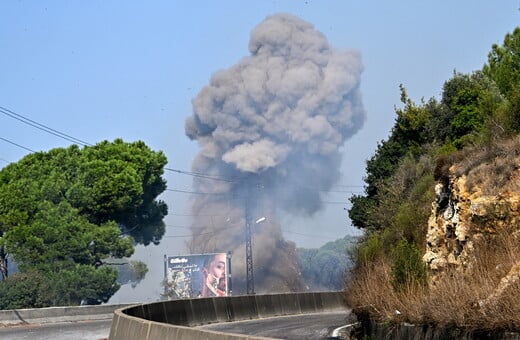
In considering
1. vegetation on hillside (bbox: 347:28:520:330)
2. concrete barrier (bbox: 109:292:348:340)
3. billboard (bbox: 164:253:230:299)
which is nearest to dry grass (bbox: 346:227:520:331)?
vegetation on hillside (bbox: 347:28:520:330)

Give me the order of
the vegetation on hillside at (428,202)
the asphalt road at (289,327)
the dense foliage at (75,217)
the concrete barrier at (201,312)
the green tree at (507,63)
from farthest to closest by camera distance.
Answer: the dense foliage at (75,217) < the green tree at (507,63) < the asphalt road at (289,327) < the vegetation on hillside at (428,202) < the concrete barrier at (201,312)

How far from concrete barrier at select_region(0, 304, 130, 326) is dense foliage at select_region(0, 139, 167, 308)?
20.6m

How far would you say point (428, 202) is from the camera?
108 feet

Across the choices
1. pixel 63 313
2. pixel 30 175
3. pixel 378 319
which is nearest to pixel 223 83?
pixel 30 175

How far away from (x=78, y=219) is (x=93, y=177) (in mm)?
6017

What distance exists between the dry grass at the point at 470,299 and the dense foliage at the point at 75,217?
48996 mm

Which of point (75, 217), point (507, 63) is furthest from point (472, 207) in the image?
point (75, 217)

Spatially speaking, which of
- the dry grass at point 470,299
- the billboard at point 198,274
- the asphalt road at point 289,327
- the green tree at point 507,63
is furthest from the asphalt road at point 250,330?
the billboard at point 198,274

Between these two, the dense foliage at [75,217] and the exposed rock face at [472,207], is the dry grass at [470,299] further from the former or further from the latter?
the dense foliage at [75,217]

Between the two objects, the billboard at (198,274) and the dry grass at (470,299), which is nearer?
the dry grass at (470,299)

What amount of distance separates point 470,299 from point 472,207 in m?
5.56

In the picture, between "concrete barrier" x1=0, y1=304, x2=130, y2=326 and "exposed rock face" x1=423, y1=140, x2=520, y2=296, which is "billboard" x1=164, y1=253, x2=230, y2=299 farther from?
"exposed rock face" x1=423, y1=140, x2=520, y2=296

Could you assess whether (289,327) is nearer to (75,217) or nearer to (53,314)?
(53,314)

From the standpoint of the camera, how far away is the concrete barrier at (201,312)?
16117mm
